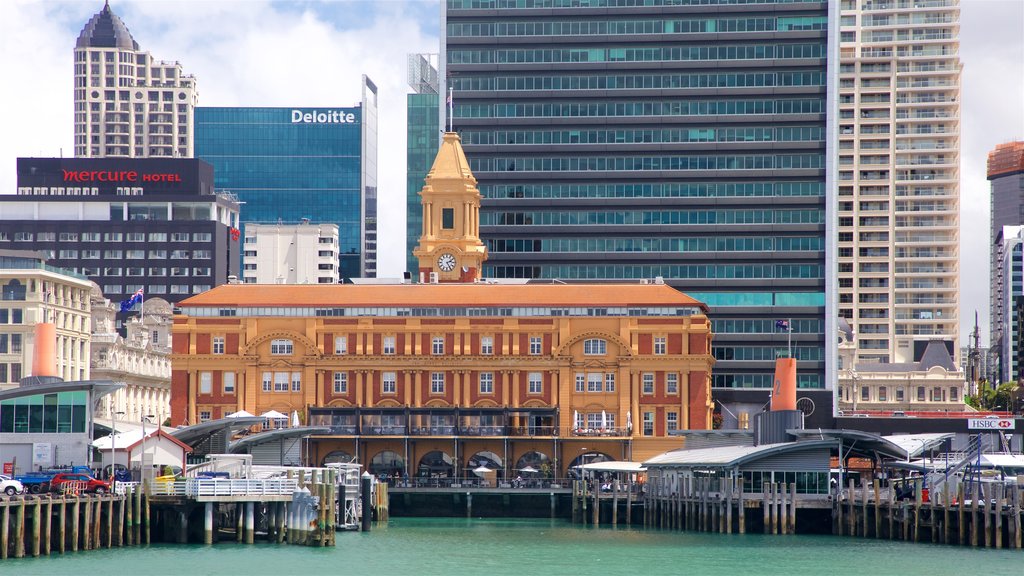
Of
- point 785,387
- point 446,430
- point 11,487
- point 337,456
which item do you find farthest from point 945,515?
point 337,456

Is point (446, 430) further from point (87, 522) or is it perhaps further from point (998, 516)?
point (87, 522)

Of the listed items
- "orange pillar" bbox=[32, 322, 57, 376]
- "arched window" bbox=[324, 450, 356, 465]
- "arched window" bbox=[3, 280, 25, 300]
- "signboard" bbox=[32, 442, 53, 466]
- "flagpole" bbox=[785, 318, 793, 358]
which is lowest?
"arched window" bbox=[324, 450, 356, 465]

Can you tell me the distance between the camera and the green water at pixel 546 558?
3612 inches

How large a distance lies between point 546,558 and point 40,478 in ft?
93.7

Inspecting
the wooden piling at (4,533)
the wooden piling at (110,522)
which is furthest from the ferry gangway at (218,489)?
the wooden piling at (4,533)

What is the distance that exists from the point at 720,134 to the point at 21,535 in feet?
398

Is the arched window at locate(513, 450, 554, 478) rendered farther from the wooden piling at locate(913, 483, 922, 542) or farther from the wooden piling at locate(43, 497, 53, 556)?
the wooden piling at locate(43, 497, 53, 556)

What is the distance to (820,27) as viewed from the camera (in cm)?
19650

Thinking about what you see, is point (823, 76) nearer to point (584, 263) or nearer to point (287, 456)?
point (584, 263)

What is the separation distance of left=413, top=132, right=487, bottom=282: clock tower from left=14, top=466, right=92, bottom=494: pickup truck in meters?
91.5

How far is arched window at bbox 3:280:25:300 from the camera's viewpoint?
193000 millimetres

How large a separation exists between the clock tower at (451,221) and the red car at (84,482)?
312ft

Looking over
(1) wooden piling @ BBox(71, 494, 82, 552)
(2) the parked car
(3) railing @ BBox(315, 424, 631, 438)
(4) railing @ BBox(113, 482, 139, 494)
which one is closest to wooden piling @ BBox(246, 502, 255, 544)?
(4) railing @ BBox(113, 482, 139, 494)

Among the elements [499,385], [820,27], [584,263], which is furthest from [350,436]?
[820,27]
